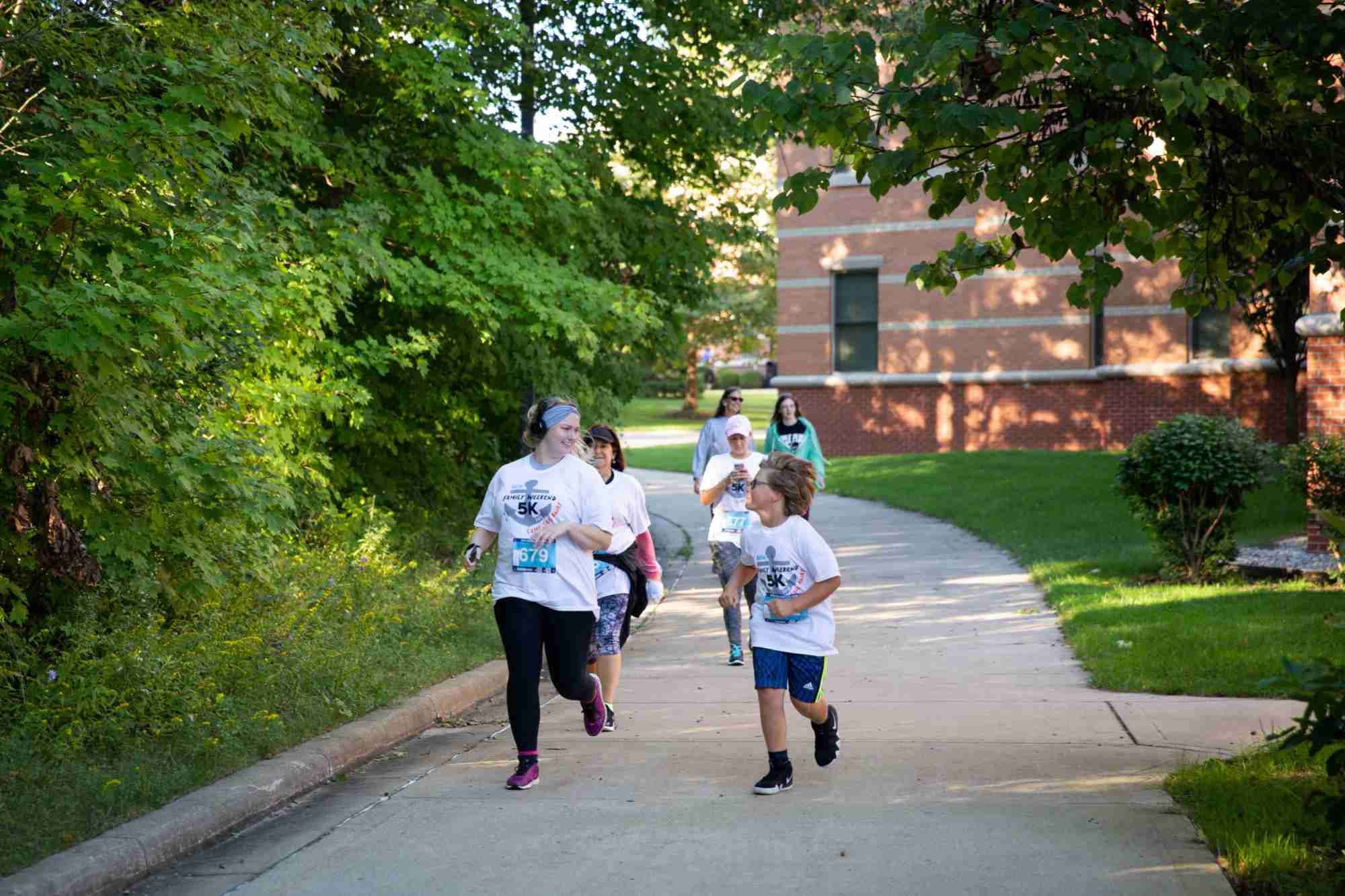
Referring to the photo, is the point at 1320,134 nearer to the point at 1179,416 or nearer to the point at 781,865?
the point at 781,865

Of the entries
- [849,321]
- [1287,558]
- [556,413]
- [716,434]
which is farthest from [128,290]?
[849,321]

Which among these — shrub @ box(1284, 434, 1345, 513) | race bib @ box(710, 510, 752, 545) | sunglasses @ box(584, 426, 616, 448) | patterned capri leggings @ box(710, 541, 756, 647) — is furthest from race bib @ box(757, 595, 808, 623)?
shrub @ box(1284, 434, 1345, 513)

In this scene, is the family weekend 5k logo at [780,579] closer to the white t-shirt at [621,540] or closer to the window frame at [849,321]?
the white t-shirt at [621,540]

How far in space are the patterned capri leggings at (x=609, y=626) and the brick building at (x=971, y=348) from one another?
72.3ft

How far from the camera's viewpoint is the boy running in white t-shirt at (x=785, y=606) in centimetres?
650

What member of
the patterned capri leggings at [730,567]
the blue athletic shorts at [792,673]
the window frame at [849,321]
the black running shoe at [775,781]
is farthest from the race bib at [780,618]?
the window frame at [849,321]

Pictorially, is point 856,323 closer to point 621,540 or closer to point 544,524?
point 621,540

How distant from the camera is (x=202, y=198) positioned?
7973mm

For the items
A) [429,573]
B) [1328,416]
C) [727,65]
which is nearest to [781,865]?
[429,573]

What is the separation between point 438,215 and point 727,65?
26.2ft

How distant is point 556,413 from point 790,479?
1189mm

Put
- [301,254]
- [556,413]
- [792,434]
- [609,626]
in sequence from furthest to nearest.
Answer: [792,434]
[301,254]
[609,626]
[556,413]

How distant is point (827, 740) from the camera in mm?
6789

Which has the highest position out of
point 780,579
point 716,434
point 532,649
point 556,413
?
point 556,413
